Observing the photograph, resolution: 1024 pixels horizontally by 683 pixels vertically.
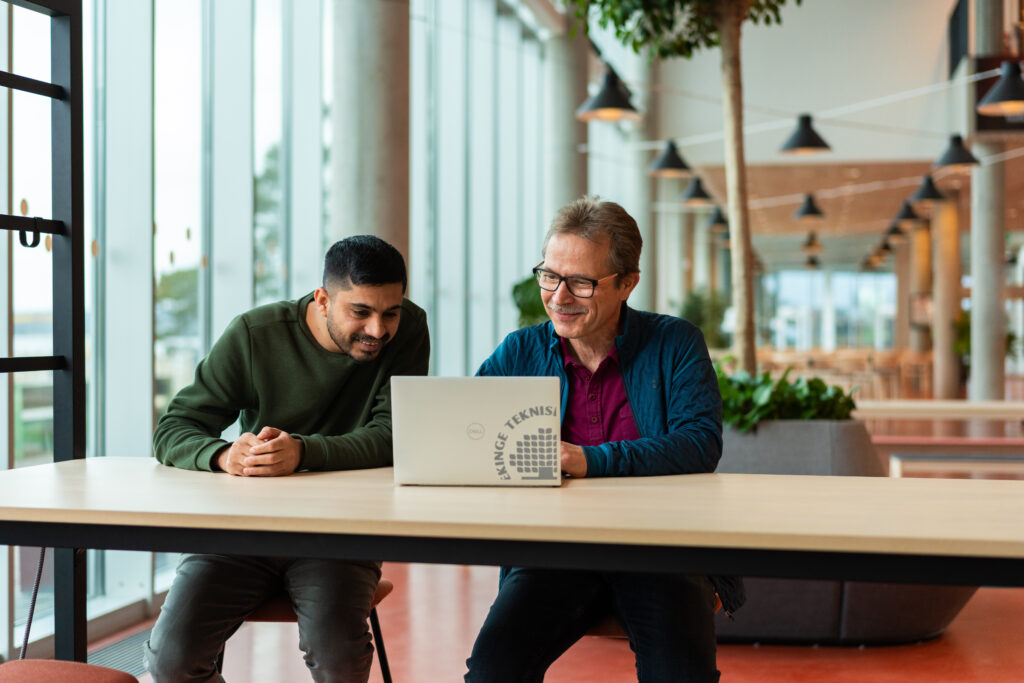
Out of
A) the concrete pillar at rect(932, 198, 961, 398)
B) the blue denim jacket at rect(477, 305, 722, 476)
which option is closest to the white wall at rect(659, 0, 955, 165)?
the concrete pillar at rect(932, 198, 961, 398)

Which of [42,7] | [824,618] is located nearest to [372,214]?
[42,7]

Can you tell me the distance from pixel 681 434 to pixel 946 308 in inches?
547

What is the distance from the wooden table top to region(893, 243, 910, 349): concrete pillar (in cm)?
2205

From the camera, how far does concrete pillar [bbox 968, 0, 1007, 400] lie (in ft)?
35.3

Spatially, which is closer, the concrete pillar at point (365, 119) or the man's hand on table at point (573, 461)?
the man's hand on table at point (573, 461)

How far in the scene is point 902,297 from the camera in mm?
24125

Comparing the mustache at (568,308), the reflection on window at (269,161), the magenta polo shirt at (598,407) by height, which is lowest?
the magenta polo shirt at (598,407)

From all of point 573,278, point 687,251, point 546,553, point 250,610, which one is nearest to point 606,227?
point 573,278

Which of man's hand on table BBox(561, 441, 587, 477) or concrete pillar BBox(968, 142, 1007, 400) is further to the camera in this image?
concrete pillar BBox(968, 142, 1007, 400)

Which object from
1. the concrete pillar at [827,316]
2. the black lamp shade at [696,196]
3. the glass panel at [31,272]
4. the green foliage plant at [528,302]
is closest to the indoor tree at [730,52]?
the green foliage plant at [528,302]

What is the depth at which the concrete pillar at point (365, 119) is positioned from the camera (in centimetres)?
461

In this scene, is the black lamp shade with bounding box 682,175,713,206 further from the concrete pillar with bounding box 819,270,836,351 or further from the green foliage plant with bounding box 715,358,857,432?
the concrete pillar with bounding box 819,270,836,351

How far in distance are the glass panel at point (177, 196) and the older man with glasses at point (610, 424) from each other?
6.97ft

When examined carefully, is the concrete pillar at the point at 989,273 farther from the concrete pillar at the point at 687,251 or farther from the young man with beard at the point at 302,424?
the young man with beard at the point at 302,424
